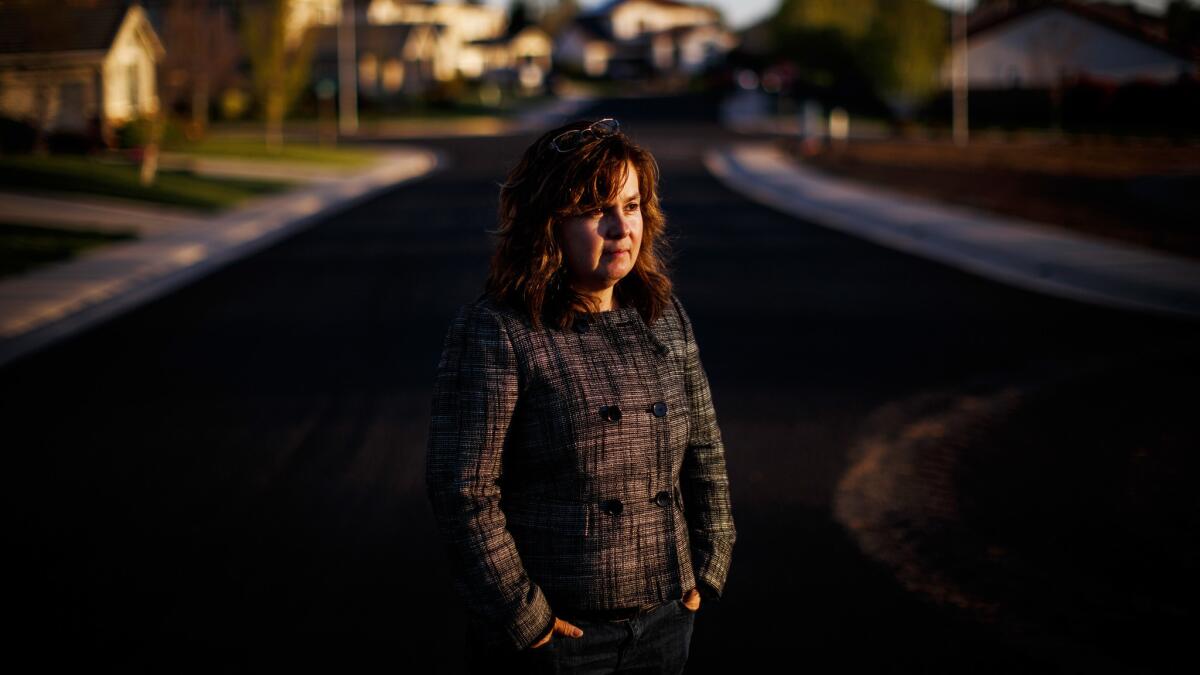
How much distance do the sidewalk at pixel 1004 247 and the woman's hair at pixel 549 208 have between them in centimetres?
1131

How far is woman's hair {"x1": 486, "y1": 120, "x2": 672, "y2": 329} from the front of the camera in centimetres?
287

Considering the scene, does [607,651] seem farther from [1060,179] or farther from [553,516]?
[1060,179]

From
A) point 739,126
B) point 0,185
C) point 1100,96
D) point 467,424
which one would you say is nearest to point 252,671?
point 467,424

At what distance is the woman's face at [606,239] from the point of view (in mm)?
2930

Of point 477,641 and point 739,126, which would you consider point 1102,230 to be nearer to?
point 477,641

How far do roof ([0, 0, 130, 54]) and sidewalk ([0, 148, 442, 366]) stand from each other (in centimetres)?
442

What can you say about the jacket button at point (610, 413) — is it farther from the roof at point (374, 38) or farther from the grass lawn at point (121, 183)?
the roof at point (374, 38)

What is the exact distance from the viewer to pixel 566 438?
2832mm

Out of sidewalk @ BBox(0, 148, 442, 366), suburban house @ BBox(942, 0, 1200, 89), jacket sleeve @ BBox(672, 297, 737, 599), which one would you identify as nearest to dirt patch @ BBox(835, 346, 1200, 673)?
jacket sleeve @ BBox(672, 297, 737, 599)

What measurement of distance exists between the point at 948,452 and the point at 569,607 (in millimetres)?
5555

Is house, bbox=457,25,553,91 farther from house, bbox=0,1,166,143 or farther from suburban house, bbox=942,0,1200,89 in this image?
house, bbox=0,1,166,143

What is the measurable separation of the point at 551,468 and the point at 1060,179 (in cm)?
2904

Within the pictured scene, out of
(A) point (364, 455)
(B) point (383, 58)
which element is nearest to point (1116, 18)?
(B) point (383, 58)

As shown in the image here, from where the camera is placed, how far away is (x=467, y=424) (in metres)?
2.80
